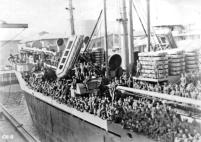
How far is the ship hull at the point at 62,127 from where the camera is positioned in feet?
27.5

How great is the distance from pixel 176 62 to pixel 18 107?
18.6 metres

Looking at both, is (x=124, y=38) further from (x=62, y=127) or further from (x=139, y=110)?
(x=139, y=110)

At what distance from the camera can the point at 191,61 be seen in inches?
384

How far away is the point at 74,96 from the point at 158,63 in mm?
3610

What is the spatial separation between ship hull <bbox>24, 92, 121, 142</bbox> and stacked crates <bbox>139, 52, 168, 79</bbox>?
290 cm

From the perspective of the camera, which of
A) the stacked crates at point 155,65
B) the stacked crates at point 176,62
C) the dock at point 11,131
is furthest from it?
the dock at point 11,131

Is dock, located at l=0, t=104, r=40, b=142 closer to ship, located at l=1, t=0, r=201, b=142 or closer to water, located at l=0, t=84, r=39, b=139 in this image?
water, located at l=0, t=84, r=39, b=139

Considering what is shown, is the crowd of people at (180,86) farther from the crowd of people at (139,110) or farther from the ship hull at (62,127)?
the ship hull at (62,127)

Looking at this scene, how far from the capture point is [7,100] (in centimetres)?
2658

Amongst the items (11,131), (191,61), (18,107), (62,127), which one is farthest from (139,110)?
(18,107)

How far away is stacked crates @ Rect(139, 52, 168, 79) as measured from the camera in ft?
29.3

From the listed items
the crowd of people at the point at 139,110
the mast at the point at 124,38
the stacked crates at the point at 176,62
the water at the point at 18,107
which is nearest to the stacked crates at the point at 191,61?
the stacked crates at the point at 176,62

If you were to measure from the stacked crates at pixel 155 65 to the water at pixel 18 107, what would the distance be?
970cm

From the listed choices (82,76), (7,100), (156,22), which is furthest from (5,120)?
(156,22)
